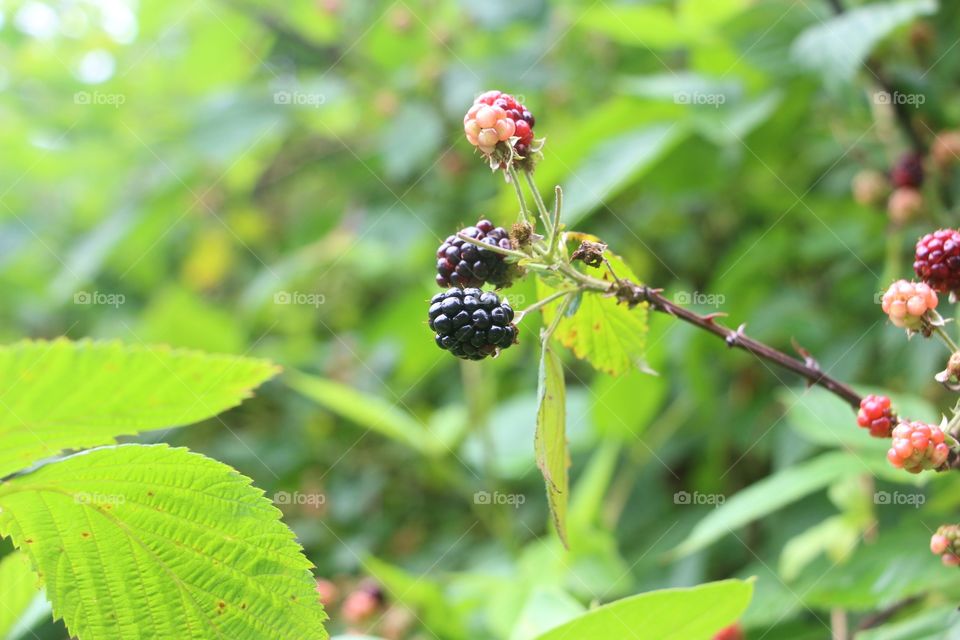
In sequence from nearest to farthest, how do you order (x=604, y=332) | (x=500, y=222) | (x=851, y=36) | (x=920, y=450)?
(x=920, y=450), (x=604, y=332), (x=851, y=36), (x=500, y=222)

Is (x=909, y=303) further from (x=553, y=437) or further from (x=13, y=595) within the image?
(x=13, y=595)

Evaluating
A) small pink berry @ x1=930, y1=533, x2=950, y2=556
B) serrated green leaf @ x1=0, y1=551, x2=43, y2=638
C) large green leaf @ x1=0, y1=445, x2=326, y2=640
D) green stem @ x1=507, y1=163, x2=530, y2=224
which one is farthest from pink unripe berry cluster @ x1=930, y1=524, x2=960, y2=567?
serrated green leaf @ x1=0, y1=551, x2=43, y2=638

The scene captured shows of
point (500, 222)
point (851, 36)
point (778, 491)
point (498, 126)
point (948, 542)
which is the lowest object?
point (948, 542)

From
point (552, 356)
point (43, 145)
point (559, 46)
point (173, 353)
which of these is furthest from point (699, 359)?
point (43, 145)

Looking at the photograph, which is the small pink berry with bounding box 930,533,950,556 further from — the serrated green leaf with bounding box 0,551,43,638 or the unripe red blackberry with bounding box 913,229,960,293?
the serrated green leaf with bounding box 0,551,43,638

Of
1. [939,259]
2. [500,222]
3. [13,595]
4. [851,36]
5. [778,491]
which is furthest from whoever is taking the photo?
[500,222]

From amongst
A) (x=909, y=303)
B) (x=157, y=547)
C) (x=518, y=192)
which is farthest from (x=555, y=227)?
(x=157, y=547)

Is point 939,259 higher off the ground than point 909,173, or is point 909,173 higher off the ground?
point 909,173
